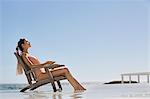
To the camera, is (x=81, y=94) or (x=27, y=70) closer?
(x=81, y=94)

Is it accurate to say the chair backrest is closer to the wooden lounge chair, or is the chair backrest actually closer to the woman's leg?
the wooden lounge chair

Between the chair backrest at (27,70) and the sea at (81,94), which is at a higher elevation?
the chair backrest at (27,70)

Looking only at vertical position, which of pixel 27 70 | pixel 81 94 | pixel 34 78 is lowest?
pixel 81 94

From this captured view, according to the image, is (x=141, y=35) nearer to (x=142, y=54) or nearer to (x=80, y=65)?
(x=142, y=54)

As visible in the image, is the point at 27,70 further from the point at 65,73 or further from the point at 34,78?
the point at 65,73

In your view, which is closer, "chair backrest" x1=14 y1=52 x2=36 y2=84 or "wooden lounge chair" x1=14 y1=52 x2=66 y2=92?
"wooden lounge chair" x1=14 y1=52 x2=66 y2=92

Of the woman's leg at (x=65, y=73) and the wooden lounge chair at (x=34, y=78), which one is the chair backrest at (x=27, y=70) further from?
the woman's leg at (x=65, y=73)

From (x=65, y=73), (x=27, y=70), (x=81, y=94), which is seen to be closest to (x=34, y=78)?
(x=27, y=70)

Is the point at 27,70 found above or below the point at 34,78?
above

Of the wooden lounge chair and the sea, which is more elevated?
the wooden lounge chair

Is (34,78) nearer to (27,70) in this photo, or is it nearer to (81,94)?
(27,70)

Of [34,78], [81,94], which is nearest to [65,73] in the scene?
[34,78]

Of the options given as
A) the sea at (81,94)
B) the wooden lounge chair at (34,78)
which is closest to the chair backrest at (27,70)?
the wooden lounge chair at (34,78)

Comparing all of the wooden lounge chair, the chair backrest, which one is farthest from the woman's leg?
the chair backrest
